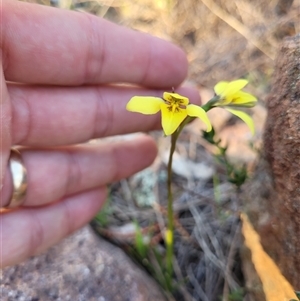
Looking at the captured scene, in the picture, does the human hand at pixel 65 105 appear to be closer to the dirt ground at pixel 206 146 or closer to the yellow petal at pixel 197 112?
the dirt ground at pixel 206 146

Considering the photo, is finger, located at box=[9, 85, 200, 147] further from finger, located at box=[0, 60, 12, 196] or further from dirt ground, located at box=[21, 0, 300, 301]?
dirt ground, located at box=[21, 0, 300, 301]

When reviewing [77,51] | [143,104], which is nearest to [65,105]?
[77,51]

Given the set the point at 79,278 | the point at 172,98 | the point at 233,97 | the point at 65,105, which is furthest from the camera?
the point at 65,105

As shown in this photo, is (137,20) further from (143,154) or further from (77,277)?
(77,277)

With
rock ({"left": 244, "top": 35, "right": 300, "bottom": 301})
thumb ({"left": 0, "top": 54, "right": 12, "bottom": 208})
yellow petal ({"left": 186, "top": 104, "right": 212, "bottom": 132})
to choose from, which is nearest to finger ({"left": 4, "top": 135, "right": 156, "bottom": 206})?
thumb ({"left": 0, "top": 54, "right": 12, "bottom": 208})

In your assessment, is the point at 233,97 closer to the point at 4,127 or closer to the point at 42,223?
the point at 4,127

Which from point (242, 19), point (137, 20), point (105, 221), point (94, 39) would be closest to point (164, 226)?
point (105, 221)
